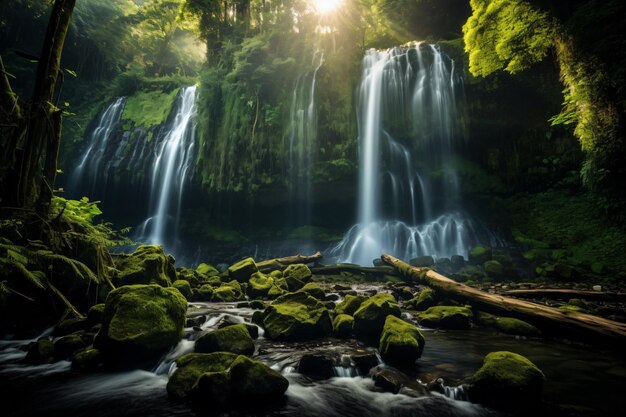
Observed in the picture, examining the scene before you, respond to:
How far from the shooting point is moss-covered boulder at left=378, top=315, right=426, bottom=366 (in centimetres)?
431

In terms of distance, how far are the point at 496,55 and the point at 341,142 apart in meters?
8.60

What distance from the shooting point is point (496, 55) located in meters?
10.9

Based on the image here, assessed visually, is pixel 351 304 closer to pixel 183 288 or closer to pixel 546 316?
pixel 546 316

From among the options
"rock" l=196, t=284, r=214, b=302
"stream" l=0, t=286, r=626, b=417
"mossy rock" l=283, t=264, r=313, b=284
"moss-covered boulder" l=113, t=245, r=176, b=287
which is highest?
"moss-covered boulder" l=113, t=245, r=176, b=287

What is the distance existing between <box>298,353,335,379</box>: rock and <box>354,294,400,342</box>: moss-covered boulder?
134 cm

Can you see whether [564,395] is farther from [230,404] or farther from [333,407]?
[230,404]

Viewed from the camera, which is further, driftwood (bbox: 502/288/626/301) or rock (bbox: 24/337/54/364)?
A: driftwood (bbox: 502/288/626/301)

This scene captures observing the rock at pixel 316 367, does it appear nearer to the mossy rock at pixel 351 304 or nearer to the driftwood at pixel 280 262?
the mossy rock at pixel 351 304

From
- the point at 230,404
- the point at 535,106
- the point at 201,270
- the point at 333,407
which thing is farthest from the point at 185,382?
the point at 535,106

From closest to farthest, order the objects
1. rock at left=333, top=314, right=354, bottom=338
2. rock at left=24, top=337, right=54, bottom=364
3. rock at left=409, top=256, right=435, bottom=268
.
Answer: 1. rock at left=24, top=337, right=54, bottom=364
2. rock at left=333, top=314, right=354, bottom=338
3. rock at left=409, top=256, right=435, bottom=268

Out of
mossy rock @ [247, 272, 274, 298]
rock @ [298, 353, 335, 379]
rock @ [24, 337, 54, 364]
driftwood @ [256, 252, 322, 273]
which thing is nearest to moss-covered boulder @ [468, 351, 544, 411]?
rock @ [298, 353, 335, 379]

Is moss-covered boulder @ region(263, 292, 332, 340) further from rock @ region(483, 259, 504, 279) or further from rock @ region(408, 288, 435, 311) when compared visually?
rock @ region(483, 259, 504, 279)

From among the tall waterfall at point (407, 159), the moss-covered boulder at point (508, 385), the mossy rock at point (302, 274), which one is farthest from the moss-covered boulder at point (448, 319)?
the tall waterfall at point (407, 159)

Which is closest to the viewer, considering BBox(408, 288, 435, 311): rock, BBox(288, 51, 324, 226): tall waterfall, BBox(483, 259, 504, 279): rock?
BBox(408, 288, 435, 311): rock
